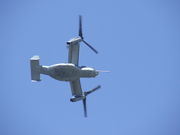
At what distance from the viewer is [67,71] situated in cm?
5741

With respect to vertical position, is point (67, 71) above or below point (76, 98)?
above

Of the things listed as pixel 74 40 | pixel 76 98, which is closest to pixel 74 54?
pixel 74 40

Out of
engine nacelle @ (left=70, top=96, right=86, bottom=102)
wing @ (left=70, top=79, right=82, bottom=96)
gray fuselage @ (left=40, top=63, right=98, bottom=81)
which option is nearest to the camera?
gray fuselage @ (left=40, top=63, right=98, bottom=81)

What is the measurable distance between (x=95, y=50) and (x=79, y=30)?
3454 millimetres

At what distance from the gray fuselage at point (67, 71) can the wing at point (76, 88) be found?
10.5 ft

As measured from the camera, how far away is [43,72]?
58750mm

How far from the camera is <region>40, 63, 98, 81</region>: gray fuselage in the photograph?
57281 millimetres

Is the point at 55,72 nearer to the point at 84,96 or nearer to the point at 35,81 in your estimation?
the point at 35,81

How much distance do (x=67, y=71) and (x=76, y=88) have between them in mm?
5773

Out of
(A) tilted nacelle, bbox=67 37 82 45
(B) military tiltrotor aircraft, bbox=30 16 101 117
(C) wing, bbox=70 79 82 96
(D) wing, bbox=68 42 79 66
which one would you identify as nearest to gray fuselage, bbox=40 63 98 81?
(B) military tiltrotor aircraft, bbox=30 16 101 117

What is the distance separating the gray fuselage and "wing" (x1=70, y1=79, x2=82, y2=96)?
3208mm

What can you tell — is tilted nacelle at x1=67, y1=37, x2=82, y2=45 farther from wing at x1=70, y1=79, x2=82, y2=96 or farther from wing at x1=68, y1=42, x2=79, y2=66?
wing at x1=70, y1=79, x2=82, y2=96

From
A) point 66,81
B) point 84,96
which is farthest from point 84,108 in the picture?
point 66,81

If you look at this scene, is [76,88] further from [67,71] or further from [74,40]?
[74,40]
